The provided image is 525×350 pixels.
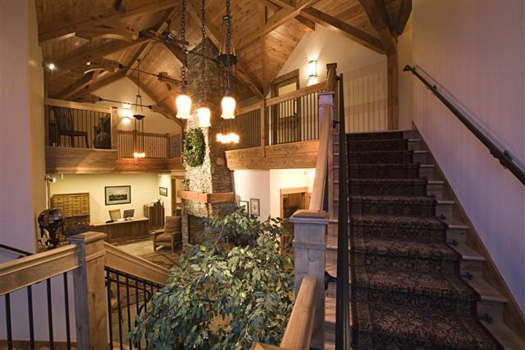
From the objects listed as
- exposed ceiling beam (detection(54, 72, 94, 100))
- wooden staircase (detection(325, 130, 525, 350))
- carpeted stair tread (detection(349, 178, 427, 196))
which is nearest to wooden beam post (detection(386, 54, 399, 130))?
wooden staircase (detection(325, 130, 525, 350))

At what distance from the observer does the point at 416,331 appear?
4.83 feet

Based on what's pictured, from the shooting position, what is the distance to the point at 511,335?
1.42m

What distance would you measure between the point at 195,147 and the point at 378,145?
474 centimetres

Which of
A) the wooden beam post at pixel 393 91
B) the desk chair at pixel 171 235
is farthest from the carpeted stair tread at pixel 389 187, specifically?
the desk chair at pixel 171 235

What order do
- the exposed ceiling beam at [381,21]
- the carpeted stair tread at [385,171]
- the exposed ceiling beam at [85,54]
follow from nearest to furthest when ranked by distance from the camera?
the carpeted stair tread at [385,171] < the exposed ceiling beam at [381,21] < the exposed ceiling beam at [85,54]

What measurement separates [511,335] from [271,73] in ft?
22.8

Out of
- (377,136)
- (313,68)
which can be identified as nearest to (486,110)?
(377,136)

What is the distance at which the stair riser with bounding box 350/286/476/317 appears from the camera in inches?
63.4

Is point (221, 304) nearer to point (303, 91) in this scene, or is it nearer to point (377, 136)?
point (377, 136)

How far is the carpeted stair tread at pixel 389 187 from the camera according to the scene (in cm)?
257

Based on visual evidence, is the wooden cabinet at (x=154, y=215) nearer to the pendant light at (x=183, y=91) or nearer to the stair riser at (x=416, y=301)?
the pendant light at (x=183, y=91)

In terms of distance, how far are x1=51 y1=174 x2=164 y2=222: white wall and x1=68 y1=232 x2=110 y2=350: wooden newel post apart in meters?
8.82

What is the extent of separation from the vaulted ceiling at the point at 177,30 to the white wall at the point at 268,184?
239 centimetres

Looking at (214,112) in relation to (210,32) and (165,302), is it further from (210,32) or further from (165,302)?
(165,302)
